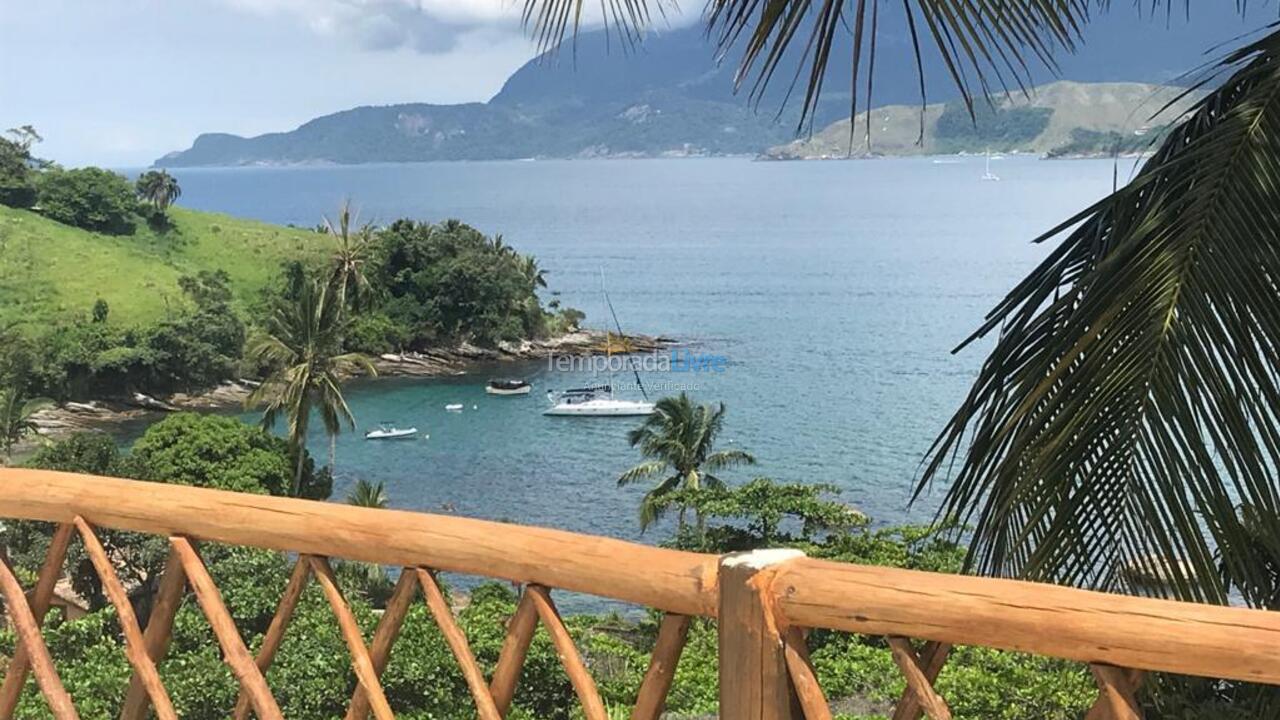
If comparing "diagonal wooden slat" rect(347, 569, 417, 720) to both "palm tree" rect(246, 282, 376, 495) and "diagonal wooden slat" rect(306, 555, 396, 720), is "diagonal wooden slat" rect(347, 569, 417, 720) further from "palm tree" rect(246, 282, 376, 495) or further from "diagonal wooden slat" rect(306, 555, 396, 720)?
"palm tree" rect(246, 282, 376, 495)

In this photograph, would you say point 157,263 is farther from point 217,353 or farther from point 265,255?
point 217,353

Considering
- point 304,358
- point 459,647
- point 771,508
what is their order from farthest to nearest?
point 304,358
point 771,508
point 459,647

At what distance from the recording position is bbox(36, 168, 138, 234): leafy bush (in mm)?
49156

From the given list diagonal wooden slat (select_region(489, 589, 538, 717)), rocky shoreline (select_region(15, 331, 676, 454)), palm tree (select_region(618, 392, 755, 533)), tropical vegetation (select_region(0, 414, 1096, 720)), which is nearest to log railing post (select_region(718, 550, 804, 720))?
diagonal wooden slat (select_region(489, 589, 538, 717))

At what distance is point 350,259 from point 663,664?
1554 inches

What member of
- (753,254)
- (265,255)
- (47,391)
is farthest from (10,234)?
(753,254)

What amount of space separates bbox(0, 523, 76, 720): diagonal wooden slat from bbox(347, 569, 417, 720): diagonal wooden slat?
588mm

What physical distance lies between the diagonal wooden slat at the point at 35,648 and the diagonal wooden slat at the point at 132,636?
166 millimetres

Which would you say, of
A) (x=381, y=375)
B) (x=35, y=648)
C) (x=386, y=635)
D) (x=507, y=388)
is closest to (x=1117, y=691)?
(x=386, y=635)

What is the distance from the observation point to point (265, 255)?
5131cm

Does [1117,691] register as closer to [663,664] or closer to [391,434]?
[663,664]

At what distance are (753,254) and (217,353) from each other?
4802 centimetres

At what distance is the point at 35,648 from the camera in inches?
69.1

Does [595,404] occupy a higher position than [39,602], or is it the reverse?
[39,602]
